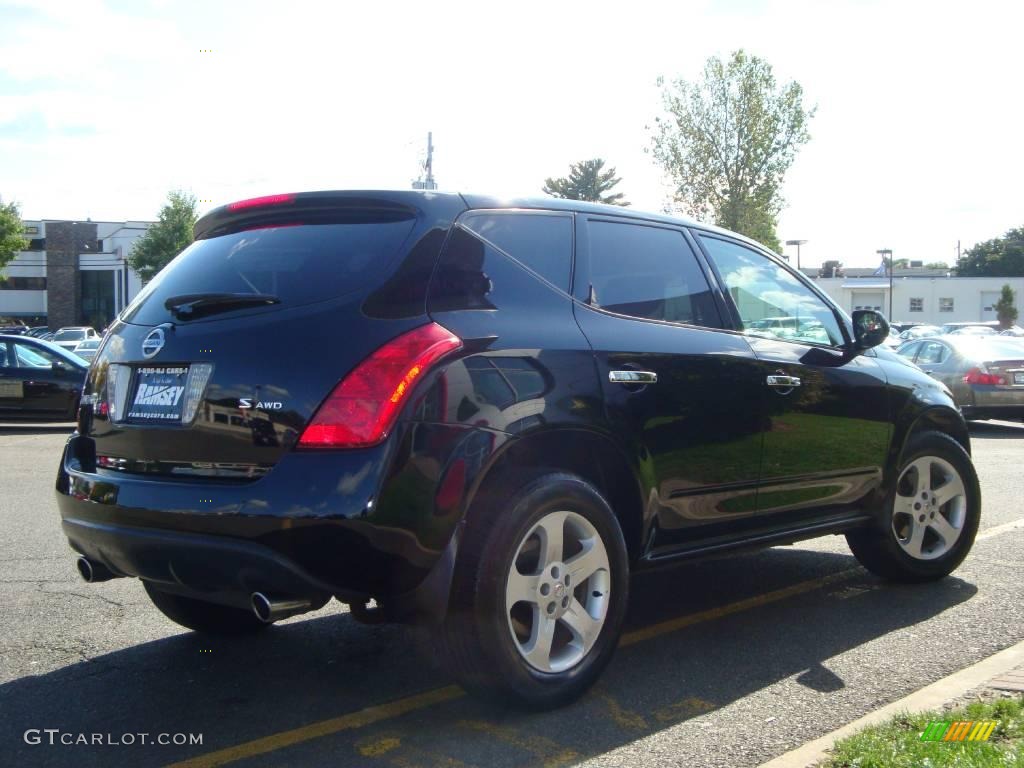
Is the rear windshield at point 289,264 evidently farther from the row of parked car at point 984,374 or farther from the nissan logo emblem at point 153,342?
the row of parked car at point 984,374

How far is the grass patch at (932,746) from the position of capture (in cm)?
326

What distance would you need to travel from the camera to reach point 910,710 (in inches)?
151

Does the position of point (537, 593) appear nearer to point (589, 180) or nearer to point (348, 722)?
point (348, 722)

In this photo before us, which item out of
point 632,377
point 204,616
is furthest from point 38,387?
point 632,377

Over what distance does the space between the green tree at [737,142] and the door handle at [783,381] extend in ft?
119

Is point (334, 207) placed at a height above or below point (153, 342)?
above

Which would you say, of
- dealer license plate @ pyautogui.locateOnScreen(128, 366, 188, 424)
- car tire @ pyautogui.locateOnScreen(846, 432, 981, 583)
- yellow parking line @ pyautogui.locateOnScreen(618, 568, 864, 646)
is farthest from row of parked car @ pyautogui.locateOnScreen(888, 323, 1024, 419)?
dealer license plate @ pyautogui.locateOnScreen(128, 366, 188, 424)

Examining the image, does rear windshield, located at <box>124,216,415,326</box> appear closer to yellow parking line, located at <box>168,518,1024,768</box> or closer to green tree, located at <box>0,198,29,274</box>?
yellow parking line, located at <box>168,518,1024,768</box>

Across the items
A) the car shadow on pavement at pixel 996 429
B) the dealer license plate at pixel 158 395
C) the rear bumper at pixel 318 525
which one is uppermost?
the dealer license plate at pixel 158 395

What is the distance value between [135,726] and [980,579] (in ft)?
14.8

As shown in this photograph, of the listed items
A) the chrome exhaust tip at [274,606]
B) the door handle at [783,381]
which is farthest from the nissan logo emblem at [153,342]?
the door handle at [783,381]

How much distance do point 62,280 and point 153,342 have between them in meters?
91.3

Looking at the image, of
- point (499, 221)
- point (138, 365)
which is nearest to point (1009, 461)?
point (499, 221)

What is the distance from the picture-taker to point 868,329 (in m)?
5.69
